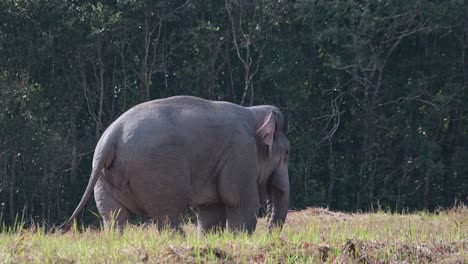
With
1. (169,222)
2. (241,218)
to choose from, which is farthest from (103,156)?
(241,218)

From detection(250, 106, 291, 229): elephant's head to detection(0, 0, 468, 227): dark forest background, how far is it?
9.28m

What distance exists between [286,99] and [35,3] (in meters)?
5.99

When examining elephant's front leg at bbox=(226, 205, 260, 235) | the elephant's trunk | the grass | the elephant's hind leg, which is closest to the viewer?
the grass

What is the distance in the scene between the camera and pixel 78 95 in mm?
22266

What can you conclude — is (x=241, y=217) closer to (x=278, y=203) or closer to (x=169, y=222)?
(x=278, y=203)

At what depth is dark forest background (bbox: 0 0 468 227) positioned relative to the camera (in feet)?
70.4

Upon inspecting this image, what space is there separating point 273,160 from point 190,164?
1547 mm

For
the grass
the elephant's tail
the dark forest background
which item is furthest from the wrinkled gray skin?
the dark forest background

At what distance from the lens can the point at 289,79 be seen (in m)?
23.4

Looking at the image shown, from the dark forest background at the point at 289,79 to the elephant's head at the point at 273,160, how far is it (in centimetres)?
928

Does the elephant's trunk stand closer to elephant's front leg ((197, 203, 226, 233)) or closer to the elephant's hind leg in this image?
elephant's front leg ((197, 203, 226, 233))

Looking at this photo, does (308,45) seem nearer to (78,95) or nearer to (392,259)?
(78,95)

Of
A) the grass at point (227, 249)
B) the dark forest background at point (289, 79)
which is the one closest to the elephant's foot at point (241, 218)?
the grass at point (227, 249)

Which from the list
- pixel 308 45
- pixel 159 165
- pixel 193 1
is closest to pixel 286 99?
pixel 308 45
